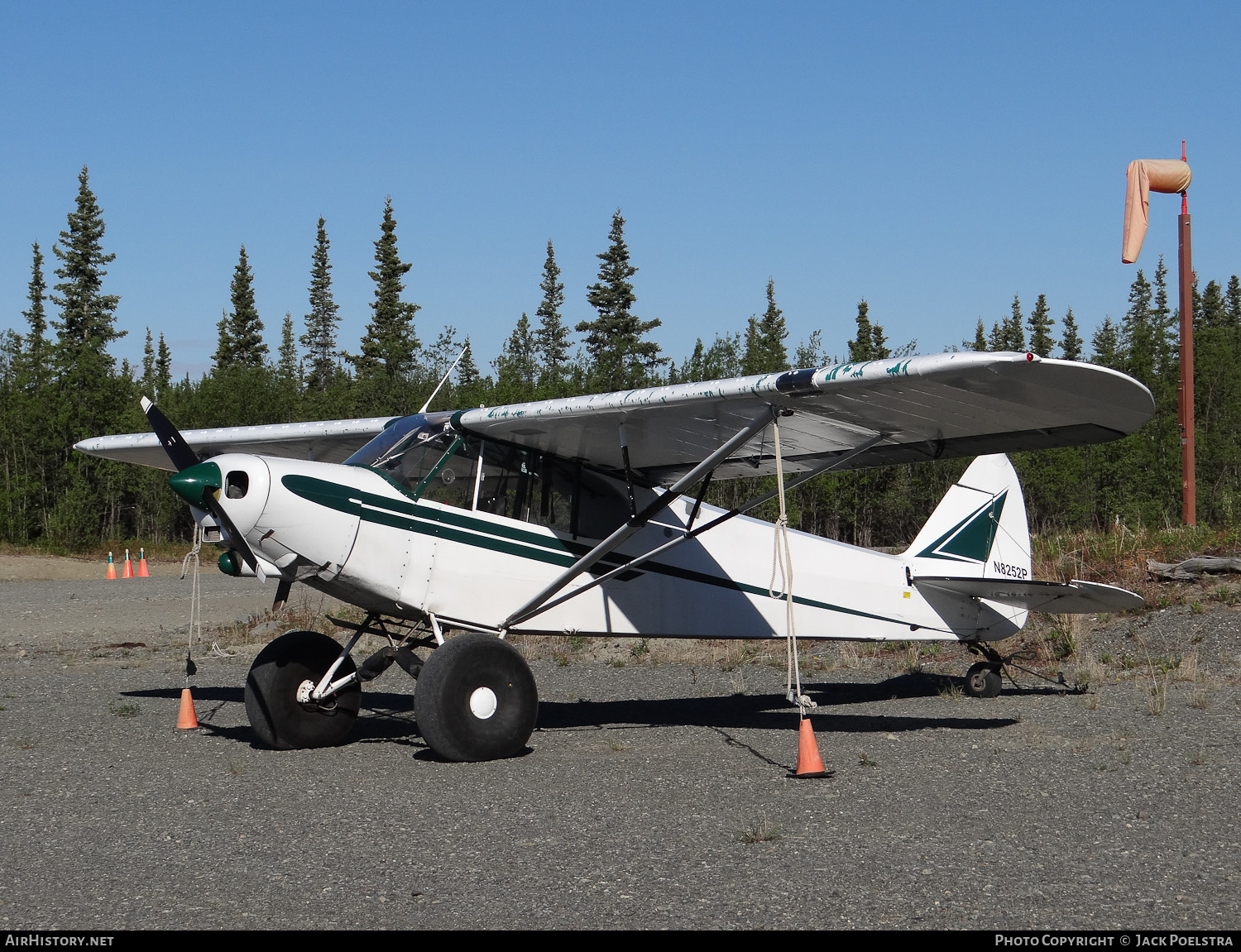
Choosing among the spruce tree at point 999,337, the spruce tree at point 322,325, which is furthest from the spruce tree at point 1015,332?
the spruce tree at point 322,325

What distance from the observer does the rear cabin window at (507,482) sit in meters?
8.56

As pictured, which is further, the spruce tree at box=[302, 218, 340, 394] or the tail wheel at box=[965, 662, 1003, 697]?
the spruce tree at box=[302, 218, 340, 394]

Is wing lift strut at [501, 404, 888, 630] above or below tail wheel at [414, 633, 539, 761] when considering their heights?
above

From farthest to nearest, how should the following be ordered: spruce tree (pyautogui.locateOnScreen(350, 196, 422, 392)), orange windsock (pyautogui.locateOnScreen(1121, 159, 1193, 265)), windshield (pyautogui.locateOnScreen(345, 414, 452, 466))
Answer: spruce tree (pyautogui.locateOnScreen(350, 196, 422, 392)) → orange windsock (pyautogui.locateOnScreen(1121, 159, 1193, 265)) → windshield (pyautogui.locateOnScreen(345, 414, 452, 466))

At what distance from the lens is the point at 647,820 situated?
596cm

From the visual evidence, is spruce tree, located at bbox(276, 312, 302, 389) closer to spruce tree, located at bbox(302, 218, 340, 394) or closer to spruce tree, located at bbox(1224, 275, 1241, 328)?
spruce tree, located at bbox(302, 218, 340, 394)

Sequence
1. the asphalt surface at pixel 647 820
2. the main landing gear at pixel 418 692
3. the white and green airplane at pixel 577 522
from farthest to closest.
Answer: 1. the main landing gear at pixel 418 692
2. the white and green airplane at pixel 577 522
3. the asphalt surface at pixel 647 820

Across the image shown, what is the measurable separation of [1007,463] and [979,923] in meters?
9.05

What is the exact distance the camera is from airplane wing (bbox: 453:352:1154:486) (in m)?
6.96

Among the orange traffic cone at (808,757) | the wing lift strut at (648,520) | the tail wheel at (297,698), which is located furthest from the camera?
the tail wheel at (297,698)

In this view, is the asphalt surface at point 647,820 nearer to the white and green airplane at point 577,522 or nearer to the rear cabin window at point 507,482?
the white and green airplane at point 577,522

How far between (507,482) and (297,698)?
2.45 metres

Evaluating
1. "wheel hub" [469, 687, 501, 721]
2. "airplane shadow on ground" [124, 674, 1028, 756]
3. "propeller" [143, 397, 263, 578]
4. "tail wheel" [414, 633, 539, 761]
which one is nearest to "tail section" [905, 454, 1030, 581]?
"airplane shadow on ground" [124, 674, 1028, 756]

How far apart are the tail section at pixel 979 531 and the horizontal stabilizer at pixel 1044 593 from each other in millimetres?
193
